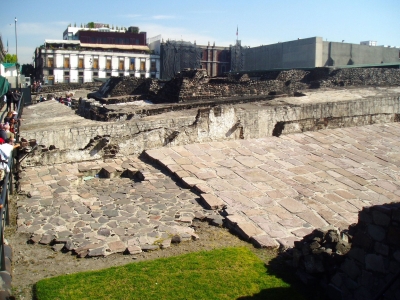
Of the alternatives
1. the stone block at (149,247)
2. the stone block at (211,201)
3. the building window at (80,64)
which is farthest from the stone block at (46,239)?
the building window at (80,64)

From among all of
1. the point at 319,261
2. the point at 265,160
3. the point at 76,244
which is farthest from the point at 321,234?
the point at 265,160

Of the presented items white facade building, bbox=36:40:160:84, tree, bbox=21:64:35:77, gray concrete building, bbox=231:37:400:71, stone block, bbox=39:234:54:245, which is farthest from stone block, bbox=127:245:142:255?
tree, bbox=21:64:35:77

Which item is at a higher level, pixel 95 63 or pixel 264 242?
pixel 95 63

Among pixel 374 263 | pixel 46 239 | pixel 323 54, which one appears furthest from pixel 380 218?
pixel 323 54

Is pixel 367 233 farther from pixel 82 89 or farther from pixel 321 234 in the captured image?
pixel 82 89

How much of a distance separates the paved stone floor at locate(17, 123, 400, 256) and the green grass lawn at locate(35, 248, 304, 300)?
1.67 ft

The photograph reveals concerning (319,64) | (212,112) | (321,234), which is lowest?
(321,234)

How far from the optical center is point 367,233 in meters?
3.75

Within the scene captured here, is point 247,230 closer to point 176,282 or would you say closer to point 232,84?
point 176,282

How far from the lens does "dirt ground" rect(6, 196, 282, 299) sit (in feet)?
13.9

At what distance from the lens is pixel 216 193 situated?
6.54 metres

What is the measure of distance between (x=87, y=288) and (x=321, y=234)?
2462 mm

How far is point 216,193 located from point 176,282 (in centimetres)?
250

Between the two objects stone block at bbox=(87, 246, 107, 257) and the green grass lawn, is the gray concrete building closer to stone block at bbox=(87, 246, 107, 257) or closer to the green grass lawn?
the green grass lawn
